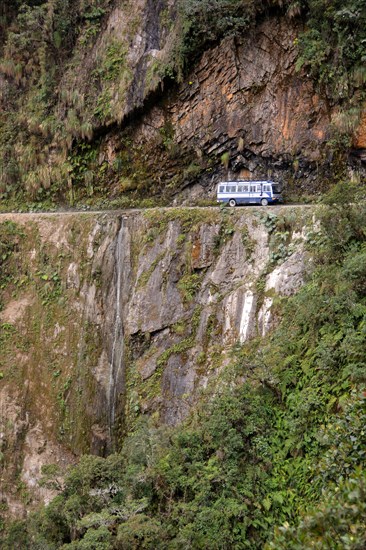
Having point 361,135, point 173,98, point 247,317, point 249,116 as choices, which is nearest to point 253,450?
point 247,317

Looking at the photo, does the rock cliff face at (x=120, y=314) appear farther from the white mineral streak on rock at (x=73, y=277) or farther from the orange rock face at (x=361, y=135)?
the orange rock face at (x=361, y=135)

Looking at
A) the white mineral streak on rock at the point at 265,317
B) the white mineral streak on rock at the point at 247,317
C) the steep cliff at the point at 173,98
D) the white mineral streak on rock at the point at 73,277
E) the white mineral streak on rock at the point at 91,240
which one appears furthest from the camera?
the white mineral streak on rock at the point at 73,277

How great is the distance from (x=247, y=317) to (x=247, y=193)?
18.5ft

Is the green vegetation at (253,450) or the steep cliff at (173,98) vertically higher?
the steep cliff at (173,98)

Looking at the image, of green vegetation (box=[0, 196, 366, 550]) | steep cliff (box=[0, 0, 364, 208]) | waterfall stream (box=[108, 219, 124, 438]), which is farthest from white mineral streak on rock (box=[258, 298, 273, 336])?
steep cliff (box=[0, 0, 364, 208])

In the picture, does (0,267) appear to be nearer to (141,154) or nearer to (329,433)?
(141,154)

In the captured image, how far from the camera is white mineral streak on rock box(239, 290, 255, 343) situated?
49.3 feet

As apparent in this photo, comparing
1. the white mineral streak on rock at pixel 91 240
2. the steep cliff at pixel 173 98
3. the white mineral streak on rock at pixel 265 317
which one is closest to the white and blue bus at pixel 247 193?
the steep cliff at pixel 173 98

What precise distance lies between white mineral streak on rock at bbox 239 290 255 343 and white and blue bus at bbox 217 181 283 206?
4751 mm

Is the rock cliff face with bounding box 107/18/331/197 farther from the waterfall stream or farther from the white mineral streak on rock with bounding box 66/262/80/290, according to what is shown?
the white mineral streak on rock with bounding box 66/262/80/290

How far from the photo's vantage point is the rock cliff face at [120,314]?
1577 centimetres

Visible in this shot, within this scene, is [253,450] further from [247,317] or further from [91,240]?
[91,240]

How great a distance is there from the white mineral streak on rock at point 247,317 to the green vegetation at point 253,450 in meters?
1.61

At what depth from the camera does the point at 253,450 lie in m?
10.9
